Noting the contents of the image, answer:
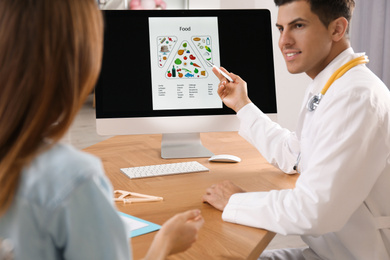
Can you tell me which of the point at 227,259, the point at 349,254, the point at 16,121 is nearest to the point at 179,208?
the point at 227,259

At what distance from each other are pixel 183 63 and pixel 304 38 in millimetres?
536

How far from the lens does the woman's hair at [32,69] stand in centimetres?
→ 63

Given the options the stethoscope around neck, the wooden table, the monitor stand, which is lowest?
the wooden table

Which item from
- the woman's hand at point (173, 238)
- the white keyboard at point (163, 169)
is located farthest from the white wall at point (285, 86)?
the woman's hand at point (173, 238)

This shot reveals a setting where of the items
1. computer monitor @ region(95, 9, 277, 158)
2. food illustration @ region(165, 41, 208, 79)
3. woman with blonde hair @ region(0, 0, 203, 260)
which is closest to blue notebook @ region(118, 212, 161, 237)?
woman with blonde hair @ region(0, 0, 203, 260)

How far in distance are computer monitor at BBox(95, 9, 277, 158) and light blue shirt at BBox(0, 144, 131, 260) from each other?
1.15 metres

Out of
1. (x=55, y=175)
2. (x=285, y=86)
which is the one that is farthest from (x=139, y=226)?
(x=285, y=86)

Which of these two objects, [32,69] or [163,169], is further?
[163,169]

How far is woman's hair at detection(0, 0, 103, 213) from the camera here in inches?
Answer: 24.9

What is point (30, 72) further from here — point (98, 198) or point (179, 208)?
point (179, 208)

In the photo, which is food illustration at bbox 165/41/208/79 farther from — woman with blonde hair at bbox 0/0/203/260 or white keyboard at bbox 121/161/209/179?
woman with blonde hair at bbox 0/0/203/260

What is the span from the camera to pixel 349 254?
1.26 m

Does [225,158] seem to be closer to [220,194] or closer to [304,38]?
[220,194]

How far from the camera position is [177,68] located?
1.80m
